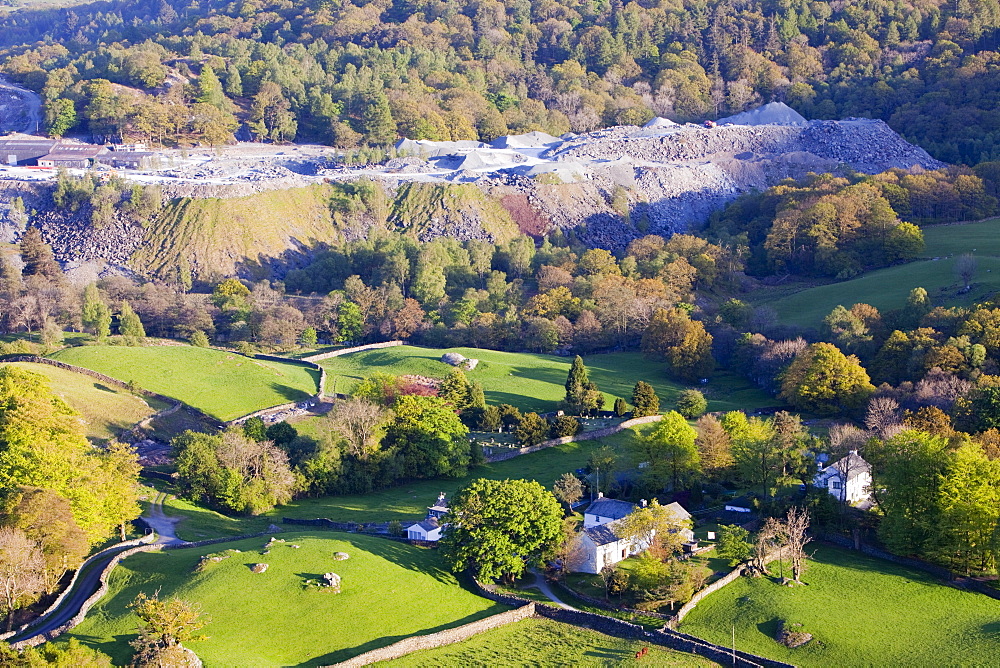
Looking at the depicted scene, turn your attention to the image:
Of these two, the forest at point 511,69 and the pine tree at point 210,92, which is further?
the pine tree at point 210,92

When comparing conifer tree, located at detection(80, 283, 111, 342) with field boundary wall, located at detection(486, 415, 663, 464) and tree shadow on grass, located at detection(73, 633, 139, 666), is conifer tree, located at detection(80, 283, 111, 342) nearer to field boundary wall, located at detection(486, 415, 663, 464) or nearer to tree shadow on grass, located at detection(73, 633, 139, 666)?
field boundary wall, located at detection(486, 415, 663, 464)

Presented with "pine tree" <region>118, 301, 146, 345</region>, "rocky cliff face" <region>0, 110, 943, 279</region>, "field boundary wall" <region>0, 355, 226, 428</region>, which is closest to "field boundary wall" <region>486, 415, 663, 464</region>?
"field boundary wall" <region>0, 355, 226, 428</region>

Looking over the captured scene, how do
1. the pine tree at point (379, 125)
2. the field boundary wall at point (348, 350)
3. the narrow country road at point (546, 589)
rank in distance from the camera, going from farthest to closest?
1. the pine tree at point (379, 125)
2. the field boundary wall at point (348, 350)
3. the narrow country road at point (546, 589)

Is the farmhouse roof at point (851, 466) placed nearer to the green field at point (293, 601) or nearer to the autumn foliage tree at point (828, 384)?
the autumn foliage tree at point (828, 384)

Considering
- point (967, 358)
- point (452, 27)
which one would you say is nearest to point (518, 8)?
point (452, 27)

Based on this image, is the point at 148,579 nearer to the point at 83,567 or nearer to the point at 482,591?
the point at 83,567

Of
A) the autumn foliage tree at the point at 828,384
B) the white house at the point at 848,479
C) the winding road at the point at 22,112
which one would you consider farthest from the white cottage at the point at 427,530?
the winding road at the point at 22,112
